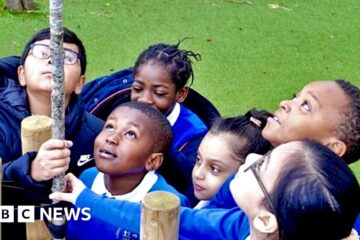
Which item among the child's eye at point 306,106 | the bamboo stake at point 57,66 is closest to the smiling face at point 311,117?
the child's eye at point 306,106

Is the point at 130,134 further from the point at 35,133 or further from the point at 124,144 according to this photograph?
the point at 35,133

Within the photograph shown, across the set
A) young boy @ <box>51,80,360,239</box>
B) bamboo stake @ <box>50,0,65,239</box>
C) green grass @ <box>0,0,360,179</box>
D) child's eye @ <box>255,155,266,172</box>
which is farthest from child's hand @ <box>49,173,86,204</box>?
green grass @ <box>0,0,360,179</box>

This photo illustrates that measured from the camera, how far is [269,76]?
12.2ft

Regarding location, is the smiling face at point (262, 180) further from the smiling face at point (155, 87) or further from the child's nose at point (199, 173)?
the smiling face at point (155, 87)

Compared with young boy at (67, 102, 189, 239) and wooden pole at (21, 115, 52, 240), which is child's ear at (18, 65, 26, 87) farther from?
wooden pole at (21, 115, 52, 240)

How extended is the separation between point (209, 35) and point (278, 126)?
2811 millimetres

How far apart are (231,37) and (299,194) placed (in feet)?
10.7

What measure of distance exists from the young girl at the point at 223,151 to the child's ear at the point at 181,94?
437 millimetres

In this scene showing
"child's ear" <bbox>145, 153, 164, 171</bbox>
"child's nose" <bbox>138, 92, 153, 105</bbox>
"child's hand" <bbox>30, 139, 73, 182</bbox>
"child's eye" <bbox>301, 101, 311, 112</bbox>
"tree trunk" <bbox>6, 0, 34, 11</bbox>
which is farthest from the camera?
"tree trunk" <bbox>6, 0, 34, 11</bbox>

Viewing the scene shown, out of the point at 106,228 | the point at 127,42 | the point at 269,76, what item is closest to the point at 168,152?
the point at 106,228

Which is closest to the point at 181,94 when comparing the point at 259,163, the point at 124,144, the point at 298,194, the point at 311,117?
the point at 124,144

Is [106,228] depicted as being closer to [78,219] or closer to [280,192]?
[78,219]

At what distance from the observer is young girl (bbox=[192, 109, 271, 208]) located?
5.08ft

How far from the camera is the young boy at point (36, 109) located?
1.31 metres
